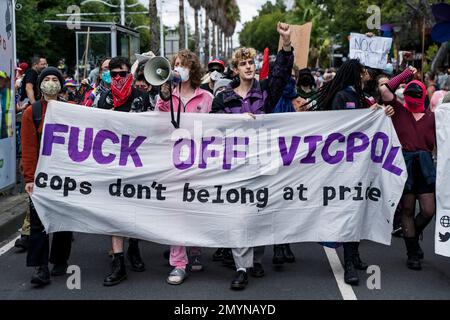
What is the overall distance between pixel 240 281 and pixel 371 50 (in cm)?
336

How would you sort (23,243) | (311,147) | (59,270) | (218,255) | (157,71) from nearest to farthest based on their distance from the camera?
(157,71), (311,147), (59,270), (218,255), (23,243)

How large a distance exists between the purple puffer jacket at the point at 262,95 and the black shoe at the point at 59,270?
1945 mm

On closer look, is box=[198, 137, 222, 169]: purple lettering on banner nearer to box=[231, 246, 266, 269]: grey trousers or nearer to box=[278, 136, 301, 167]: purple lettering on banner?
box=[278, 136, 301, 167]: purple lettering on banner

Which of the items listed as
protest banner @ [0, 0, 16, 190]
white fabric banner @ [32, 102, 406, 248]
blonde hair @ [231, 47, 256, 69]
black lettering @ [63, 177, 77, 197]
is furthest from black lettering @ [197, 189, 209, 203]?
protest banner @ [0, 0, 16, 190]

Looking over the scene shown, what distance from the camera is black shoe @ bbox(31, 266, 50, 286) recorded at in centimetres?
580

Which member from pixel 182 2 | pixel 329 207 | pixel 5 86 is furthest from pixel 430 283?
pixel 182 2

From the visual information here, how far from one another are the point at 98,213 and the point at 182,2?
28.8m

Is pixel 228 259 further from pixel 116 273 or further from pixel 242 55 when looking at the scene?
pixel 242 55

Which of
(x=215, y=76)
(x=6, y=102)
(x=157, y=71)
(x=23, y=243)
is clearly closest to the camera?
(x=157, y=71)

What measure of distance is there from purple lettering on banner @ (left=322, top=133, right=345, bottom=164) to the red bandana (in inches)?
72.5

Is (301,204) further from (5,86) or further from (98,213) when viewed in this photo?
(5,86)

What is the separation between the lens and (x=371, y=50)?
7.73 metres

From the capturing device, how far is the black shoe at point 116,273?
582 cm

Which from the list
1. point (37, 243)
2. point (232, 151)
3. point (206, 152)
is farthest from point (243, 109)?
point (37, 243)
